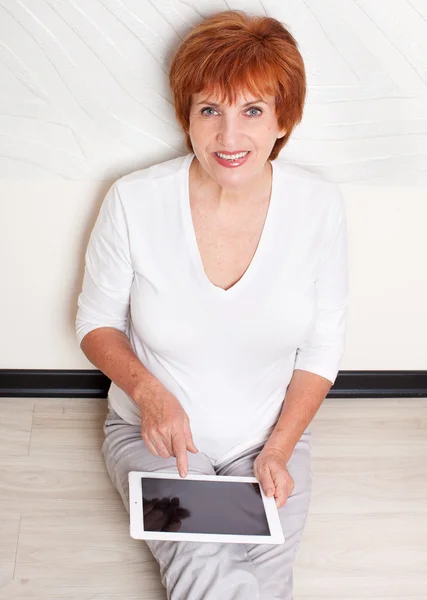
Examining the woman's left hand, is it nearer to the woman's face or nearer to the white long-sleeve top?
the white long-sleeve top

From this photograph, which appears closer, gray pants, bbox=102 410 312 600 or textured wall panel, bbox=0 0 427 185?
gray pants, bbox=102 410 312 600

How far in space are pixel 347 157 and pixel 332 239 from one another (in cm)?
25

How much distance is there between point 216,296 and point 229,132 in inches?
13.4

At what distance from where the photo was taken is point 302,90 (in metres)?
1.69

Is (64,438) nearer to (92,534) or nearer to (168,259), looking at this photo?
(92,534)

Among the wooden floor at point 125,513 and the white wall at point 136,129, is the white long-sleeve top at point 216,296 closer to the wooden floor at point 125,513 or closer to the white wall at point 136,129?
the white wall at point 136,129

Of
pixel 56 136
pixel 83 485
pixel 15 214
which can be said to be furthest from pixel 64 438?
pixel 56 136

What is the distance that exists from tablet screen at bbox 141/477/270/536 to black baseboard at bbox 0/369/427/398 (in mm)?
622

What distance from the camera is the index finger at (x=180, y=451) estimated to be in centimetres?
169

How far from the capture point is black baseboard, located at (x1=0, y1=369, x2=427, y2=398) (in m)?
2.29

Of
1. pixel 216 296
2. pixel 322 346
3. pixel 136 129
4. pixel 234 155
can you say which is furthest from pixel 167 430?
pixel 136 129

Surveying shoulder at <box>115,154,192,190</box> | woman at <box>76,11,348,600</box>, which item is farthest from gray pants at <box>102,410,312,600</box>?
shoulder at <box>115,154,192,190</box>

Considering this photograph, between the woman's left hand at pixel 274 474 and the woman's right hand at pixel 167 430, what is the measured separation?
0.49 ft

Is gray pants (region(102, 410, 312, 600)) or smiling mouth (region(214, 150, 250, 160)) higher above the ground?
smiling mouth (region(214, 150, 250, 160))
